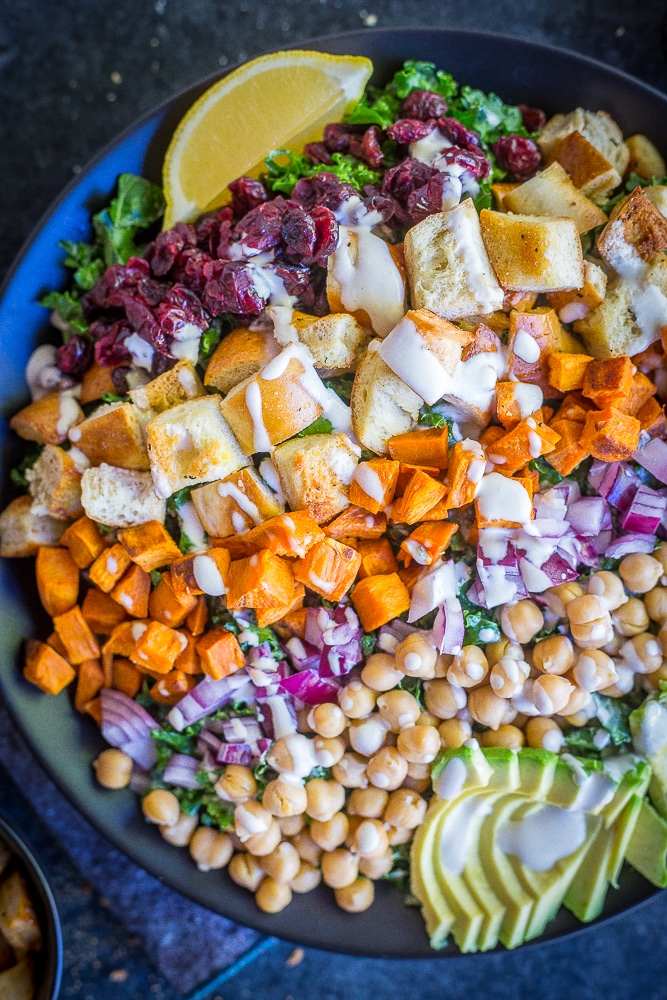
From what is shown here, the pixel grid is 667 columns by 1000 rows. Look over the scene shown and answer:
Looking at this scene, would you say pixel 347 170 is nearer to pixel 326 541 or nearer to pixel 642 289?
pixel 642 289

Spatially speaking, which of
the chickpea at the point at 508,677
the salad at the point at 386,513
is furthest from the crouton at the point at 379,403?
the chickpea at the point at 508,677

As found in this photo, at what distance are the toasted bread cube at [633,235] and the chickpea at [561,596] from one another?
0.88 metres

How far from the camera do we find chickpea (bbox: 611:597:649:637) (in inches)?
88.3

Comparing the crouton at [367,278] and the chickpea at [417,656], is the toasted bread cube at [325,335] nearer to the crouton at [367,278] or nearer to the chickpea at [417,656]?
the crouton at [367,278]

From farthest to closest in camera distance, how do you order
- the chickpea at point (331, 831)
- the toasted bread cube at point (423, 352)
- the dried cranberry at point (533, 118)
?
the dried cranberry at point (533, 118) < the chickpea at point (331, 831) < the toasted bread cube at point (423, 352)

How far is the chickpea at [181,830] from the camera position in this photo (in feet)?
7.84

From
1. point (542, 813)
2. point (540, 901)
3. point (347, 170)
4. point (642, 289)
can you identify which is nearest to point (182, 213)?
point (347, 170)

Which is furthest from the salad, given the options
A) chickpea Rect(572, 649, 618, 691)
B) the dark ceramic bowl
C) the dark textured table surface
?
the dark textured table surface

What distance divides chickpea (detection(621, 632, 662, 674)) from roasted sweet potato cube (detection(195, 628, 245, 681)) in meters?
1.10

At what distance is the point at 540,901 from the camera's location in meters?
2.30

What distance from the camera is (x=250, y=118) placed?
91.0 inches

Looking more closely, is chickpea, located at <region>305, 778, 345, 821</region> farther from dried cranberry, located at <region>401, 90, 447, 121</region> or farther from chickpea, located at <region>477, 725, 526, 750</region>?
dried cranberry, located at <region>401, 90, 447, 121</region>

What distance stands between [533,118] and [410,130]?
473 millimetres

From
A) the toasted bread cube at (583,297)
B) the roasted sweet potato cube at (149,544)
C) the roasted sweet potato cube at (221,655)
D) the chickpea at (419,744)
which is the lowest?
the chickpea at (419,744)
